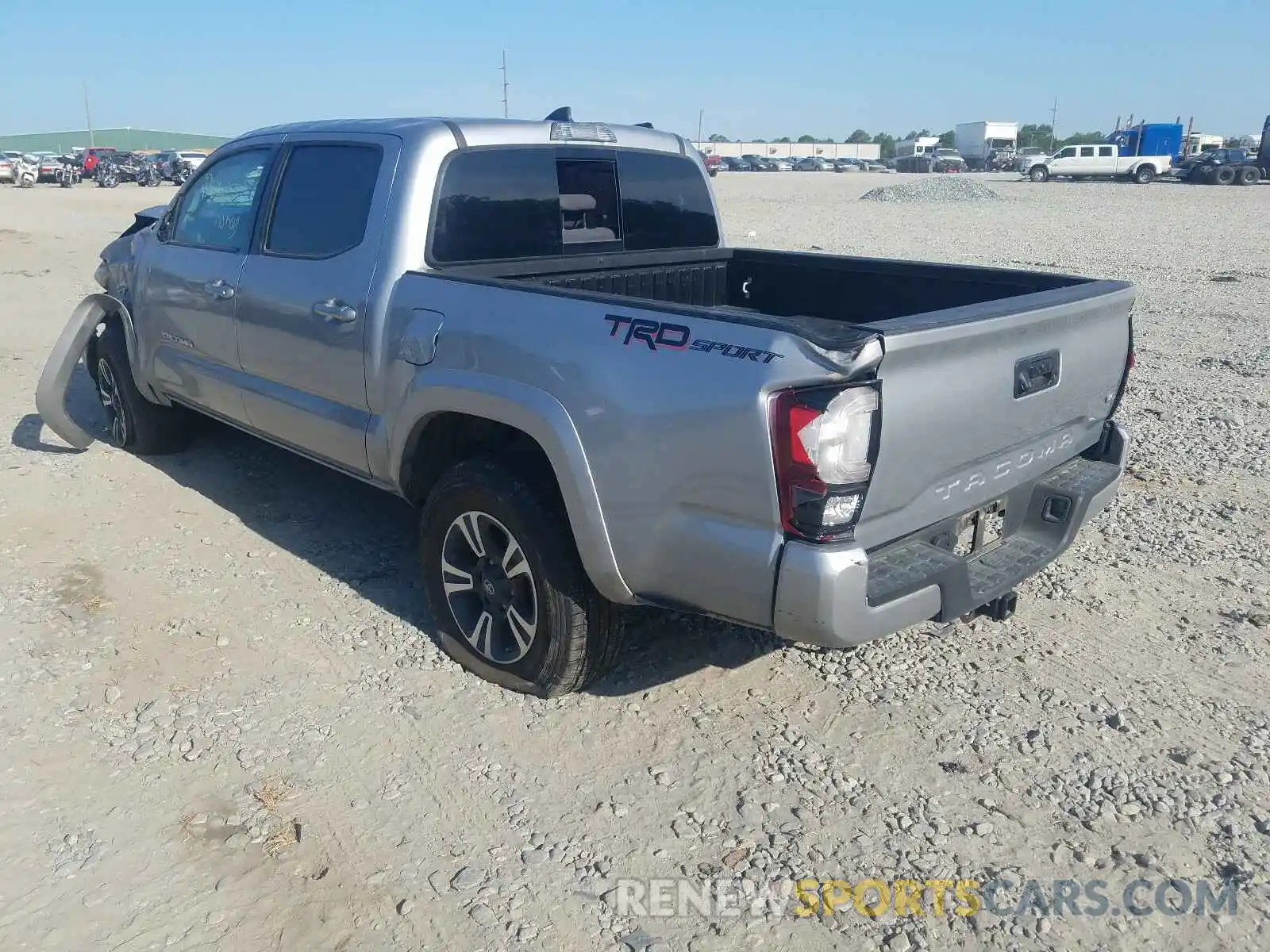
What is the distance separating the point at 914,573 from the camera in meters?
2.93

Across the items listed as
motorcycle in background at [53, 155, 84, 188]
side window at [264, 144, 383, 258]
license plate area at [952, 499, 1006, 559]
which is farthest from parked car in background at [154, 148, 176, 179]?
license plate area at [952, 499, 1006, 559]

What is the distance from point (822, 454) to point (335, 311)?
7.60 feet

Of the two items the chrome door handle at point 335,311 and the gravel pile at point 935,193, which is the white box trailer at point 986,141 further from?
the chrome door handle at point 335,311

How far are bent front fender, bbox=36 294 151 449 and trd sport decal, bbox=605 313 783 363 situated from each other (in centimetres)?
414

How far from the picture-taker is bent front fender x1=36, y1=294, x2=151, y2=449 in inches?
241

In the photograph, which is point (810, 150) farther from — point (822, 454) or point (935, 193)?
point (822, 454)

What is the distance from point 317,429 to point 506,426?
1194 mm

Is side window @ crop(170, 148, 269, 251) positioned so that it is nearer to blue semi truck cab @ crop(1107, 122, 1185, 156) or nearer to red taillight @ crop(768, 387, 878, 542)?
red taillight @ crop(768, 387, 878, 542)

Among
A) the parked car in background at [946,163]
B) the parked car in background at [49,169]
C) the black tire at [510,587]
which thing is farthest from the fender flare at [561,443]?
the parked car in background at [946,163]

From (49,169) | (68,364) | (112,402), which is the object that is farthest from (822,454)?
(49,169)

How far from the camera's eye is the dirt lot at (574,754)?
2709 mm

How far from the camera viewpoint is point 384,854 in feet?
9.61

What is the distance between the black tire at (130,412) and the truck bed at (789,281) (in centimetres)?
304

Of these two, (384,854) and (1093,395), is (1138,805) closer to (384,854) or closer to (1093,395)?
(1093,395)
